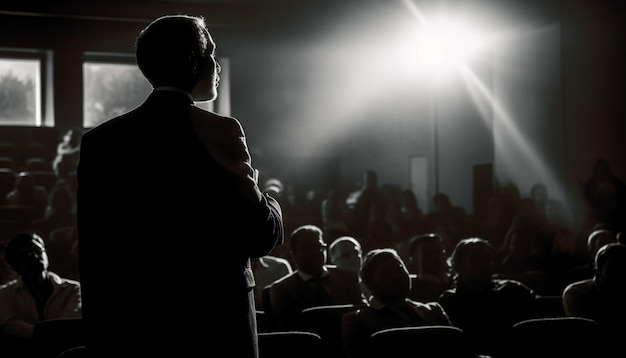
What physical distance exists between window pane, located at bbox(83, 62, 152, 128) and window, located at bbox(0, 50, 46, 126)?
33.0 inches

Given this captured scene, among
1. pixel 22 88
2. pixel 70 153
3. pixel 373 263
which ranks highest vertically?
pixel 22 88

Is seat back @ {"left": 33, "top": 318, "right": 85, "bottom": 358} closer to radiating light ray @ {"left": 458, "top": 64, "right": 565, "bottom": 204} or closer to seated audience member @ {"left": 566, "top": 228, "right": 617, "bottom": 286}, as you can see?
seated audience member @ {"left": 566, "top": 228, "right": 617, "bottom": 286}

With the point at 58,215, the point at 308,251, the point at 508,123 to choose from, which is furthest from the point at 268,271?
the point at 508,123

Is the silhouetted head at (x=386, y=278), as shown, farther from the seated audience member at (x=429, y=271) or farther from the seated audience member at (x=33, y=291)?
the seated audience member at (x=33, y=291)

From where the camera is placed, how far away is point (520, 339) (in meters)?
2.79

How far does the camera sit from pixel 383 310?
10.6 ft

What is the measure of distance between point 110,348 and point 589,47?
7750 millimetres

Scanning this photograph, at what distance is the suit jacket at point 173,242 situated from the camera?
1.31 metres

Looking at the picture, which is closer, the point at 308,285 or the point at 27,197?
the point at 308,285

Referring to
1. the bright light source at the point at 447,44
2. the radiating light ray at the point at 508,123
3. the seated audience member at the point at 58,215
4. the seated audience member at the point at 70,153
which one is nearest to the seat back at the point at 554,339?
the seated audience member at the point at 58,215

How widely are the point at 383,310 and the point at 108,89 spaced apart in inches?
481

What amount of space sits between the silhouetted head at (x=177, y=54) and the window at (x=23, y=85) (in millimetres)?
13405

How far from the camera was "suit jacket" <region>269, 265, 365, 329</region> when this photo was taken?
3898 millimetres

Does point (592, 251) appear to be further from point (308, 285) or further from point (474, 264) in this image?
point (308, 285)
